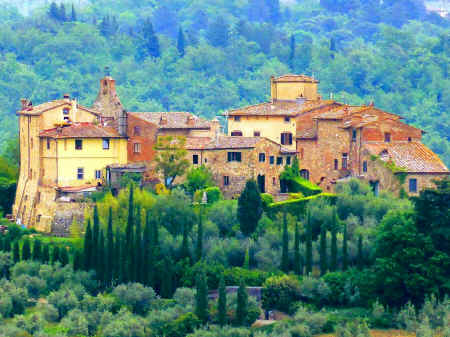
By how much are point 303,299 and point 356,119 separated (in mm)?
16214

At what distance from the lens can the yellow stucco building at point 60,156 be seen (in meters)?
73.8

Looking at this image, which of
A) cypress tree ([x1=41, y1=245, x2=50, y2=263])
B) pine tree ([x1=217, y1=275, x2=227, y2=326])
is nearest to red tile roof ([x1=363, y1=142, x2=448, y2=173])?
pine tree ([x1=217, y1=275, x2=227, y2=326])

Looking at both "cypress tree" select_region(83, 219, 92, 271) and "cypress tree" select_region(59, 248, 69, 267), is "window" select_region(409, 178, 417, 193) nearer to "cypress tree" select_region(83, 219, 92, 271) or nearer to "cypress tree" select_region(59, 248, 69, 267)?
"cypress tree" select_region(83, 219, 92, 271)

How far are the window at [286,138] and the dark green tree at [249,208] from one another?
8766 mm

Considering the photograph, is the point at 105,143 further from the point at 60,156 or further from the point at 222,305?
the point at 222,305

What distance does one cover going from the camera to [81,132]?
74125 mm

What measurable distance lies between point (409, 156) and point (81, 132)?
60.4 ft

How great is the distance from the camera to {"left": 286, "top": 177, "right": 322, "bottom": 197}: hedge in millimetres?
72812

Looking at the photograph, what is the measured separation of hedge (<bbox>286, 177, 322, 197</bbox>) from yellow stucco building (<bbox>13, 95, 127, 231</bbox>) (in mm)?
9665

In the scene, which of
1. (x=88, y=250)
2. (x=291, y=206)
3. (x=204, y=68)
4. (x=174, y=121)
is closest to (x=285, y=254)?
(x=291, y=206)

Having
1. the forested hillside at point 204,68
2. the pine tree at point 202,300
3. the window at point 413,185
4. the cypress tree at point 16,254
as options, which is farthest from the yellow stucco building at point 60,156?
the forested hillside at point 204,68

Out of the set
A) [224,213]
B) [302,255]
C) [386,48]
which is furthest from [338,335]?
[386,48]

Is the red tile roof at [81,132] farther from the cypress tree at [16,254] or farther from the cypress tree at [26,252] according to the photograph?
the cypress tree at [16,254]

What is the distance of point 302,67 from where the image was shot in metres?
157
